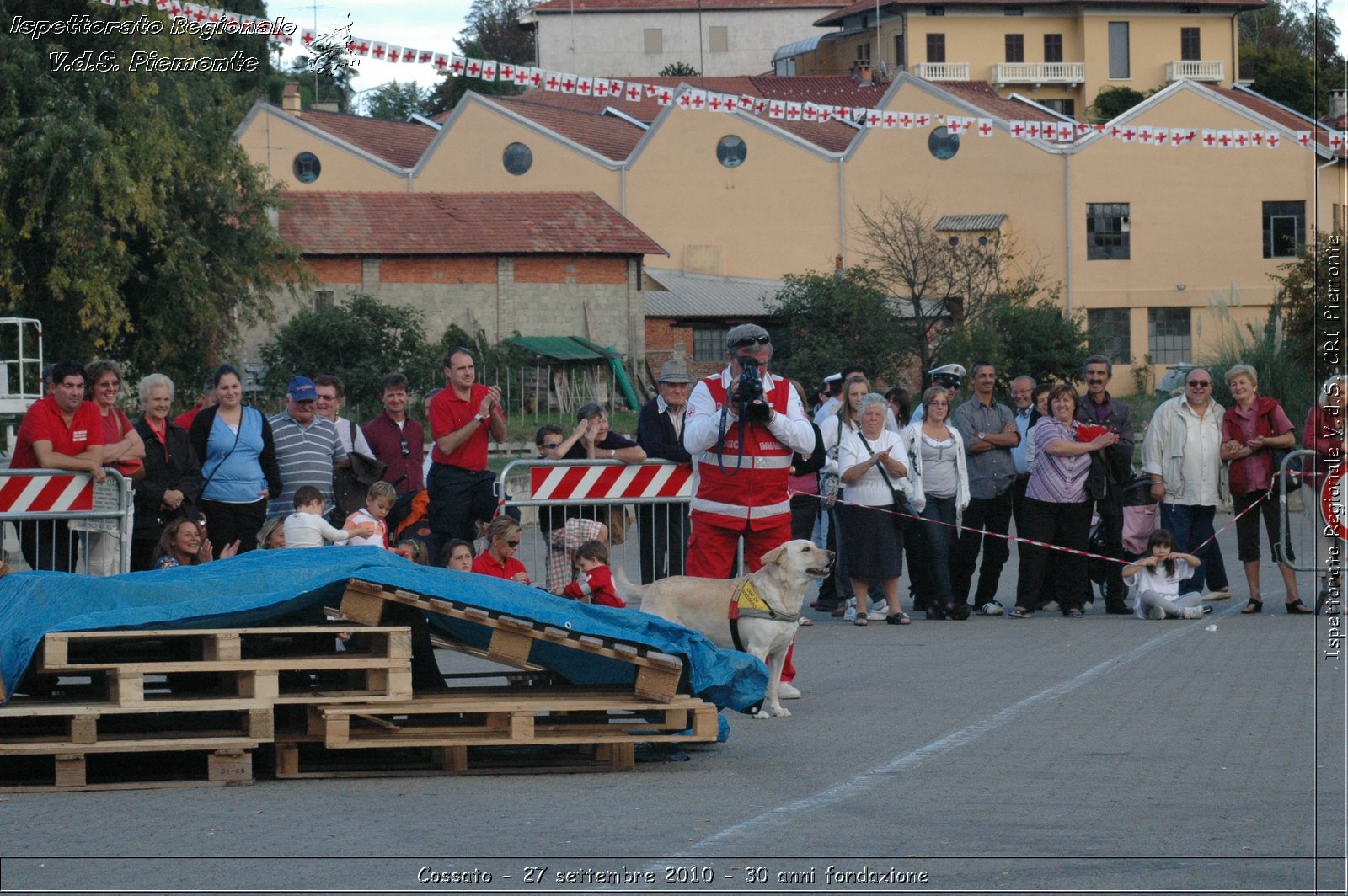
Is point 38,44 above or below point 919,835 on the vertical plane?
above

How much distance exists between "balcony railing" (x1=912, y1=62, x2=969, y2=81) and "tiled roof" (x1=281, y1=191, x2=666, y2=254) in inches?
1232

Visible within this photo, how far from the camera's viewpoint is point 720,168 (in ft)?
221

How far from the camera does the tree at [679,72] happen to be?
94.3 m

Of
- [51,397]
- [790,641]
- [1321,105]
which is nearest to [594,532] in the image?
[790,641]

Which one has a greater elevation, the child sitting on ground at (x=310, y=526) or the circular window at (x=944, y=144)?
the circular window at (x=944, y=144)

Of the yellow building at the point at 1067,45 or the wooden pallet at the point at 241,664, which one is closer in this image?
the wooden pallet at the point at 241,664

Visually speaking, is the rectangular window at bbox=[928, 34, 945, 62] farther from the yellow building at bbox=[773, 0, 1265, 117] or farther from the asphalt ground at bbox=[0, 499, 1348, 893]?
the asphalt ground at bbox=[0, 499, 1348, 893]

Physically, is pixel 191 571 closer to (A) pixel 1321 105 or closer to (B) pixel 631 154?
(B) pixel 631 154

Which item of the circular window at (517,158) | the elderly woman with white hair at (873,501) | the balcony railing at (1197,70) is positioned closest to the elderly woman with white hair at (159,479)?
the elderly woman with white hair at (873,501)

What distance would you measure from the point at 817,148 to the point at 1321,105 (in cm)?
2769

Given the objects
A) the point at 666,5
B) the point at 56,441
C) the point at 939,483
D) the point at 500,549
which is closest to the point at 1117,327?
the point at 666,5

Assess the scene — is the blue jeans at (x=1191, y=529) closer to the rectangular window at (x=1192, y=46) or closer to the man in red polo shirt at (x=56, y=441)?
the man in red polo shirt at (x=56, y=441)

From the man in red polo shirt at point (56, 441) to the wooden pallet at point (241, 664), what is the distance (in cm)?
354

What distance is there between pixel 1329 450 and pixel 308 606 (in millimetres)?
9267
